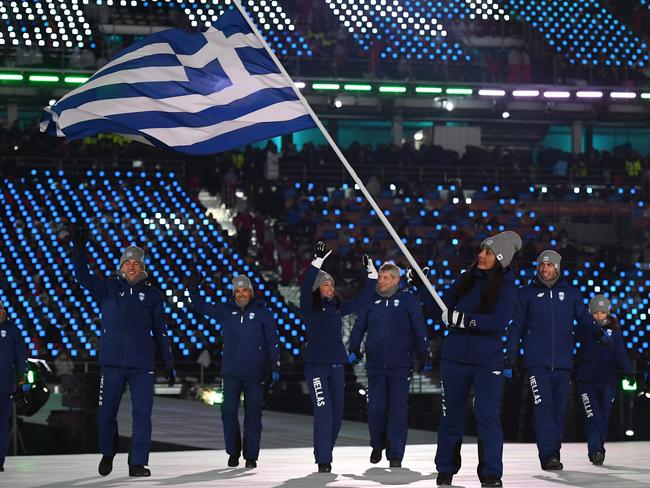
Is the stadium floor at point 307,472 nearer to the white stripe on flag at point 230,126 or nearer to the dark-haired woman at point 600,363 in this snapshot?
the dark-haired woman at point 600,363

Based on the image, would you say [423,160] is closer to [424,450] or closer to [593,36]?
[593,36]

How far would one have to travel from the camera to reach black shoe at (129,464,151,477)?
9945 millimetres

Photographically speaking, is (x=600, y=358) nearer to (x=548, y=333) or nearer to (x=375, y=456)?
(x=548, y=333)

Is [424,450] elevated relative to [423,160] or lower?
lower

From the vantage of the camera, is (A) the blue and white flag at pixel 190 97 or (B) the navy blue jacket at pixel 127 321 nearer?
(A) the blue and white flag at pixel 190 97

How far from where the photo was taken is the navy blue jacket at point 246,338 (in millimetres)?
A: 11117

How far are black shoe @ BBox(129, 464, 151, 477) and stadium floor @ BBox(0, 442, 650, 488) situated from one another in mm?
64

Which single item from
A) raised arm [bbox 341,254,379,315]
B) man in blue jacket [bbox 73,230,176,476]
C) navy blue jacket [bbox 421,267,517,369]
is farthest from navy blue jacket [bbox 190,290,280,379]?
navy blue jacket [bbox 421,267,517,369]

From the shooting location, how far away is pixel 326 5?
35.8 meters

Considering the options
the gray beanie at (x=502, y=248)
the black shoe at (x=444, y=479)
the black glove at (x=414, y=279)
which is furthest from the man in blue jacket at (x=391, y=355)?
the gray beanie at (x=502, y=248)

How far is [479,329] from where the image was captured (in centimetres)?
863

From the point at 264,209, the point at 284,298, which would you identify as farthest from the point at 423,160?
the point at 284,298

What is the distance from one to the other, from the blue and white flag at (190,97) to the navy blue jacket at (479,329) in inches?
76.9

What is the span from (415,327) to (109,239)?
1708 centimetres
